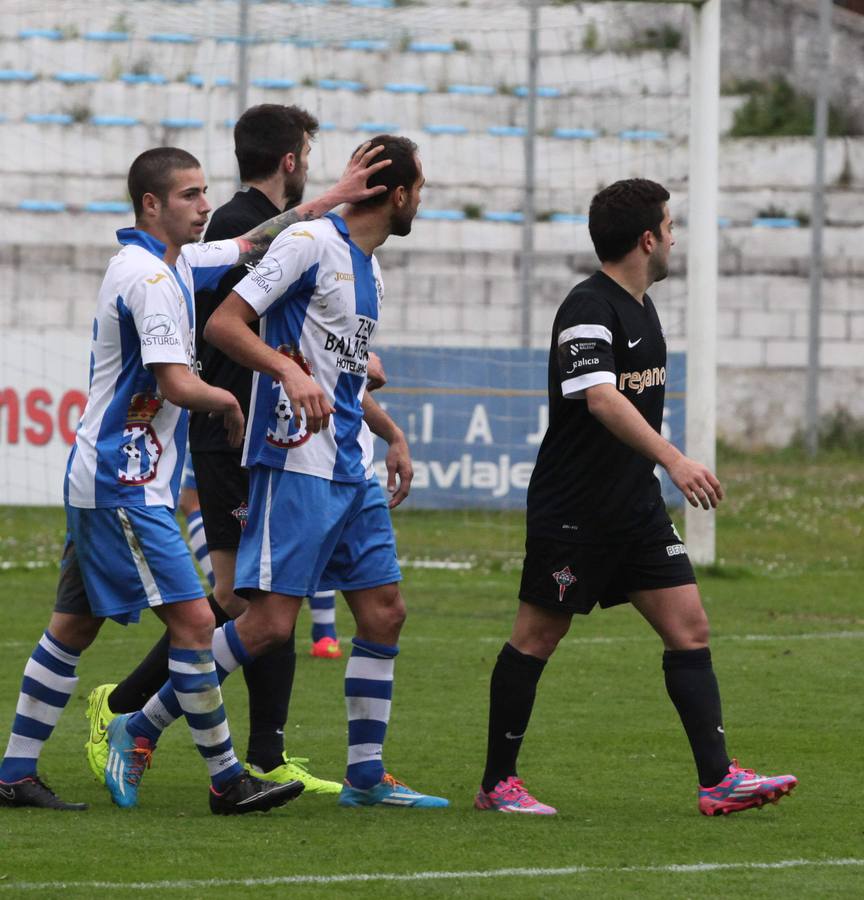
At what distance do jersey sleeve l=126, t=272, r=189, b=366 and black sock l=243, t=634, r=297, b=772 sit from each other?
1.23m

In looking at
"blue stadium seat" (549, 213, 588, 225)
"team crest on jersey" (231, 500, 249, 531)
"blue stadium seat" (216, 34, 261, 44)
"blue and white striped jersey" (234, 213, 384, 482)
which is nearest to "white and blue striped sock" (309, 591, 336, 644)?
"team crest on jersey" (231, 500, 249, 531)

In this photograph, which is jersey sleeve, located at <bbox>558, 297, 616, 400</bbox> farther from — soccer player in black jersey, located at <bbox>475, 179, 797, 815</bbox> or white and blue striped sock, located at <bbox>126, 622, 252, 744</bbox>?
white and blue striped sock, located at <bbox>126, 622, 252, 744</bbox>

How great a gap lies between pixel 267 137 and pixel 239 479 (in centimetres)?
118

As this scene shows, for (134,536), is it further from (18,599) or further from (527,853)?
(18,599)

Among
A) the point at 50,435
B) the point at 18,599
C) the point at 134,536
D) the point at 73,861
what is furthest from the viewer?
the point at 50,435

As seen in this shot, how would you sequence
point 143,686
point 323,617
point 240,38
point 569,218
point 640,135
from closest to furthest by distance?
point 143,686, point 323,617, point 240,38, point 640,135, point 569,218

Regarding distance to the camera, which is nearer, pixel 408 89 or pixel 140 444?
pixel 140 444

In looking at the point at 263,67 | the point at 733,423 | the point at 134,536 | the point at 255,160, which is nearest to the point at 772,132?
the point at 733,423

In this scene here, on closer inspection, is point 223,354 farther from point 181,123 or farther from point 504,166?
point 181,123

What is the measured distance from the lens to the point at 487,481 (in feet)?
50.0

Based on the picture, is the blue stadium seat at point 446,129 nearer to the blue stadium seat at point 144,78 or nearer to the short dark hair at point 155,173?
the blue stadium seat at point 144,78

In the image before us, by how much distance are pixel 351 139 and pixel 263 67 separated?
60.1 inches

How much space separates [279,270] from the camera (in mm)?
5309

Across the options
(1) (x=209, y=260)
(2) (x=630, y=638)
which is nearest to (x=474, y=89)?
(2) (x=630, y=638)
